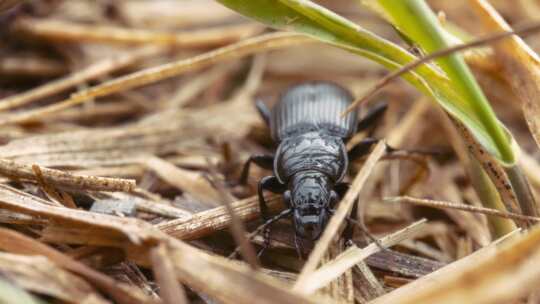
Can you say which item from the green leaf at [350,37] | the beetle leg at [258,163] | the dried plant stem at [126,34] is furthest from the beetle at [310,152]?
the dried plant stem at [126,34]

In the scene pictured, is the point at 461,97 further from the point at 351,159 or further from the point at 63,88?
the point at 63,88

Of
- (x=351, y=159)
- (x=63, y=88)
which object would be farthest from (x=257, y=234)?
(x=63, y=88)

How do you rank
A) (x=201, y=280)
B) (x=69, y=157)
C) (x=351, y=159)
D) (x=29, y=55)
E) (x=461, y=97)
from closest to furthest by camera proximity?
1. (x=201, y=280)
2. (x=461, y=97)
3. (x=69, y=157)
4. (x=351, y=159)
5. (x=29, y=55)

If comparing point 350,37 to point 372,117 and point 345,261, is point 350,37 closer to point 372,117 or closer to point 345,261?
point 345,261

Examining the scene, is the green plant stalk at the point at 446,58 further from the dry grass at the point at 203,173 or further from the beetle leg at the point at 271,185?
the beetle leg at the point at 271,185

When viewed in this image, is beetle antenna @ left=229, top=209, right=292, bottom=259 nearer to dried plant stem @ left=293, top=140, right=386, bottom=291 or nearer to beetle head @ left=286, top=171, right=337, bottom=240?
Result: beetle head @ left=286, top=171, right=337, bottom=240

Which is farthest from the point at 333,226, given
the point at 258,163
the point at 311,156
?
the point at 258,163

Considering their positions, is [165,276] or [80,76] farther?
[80,76]
